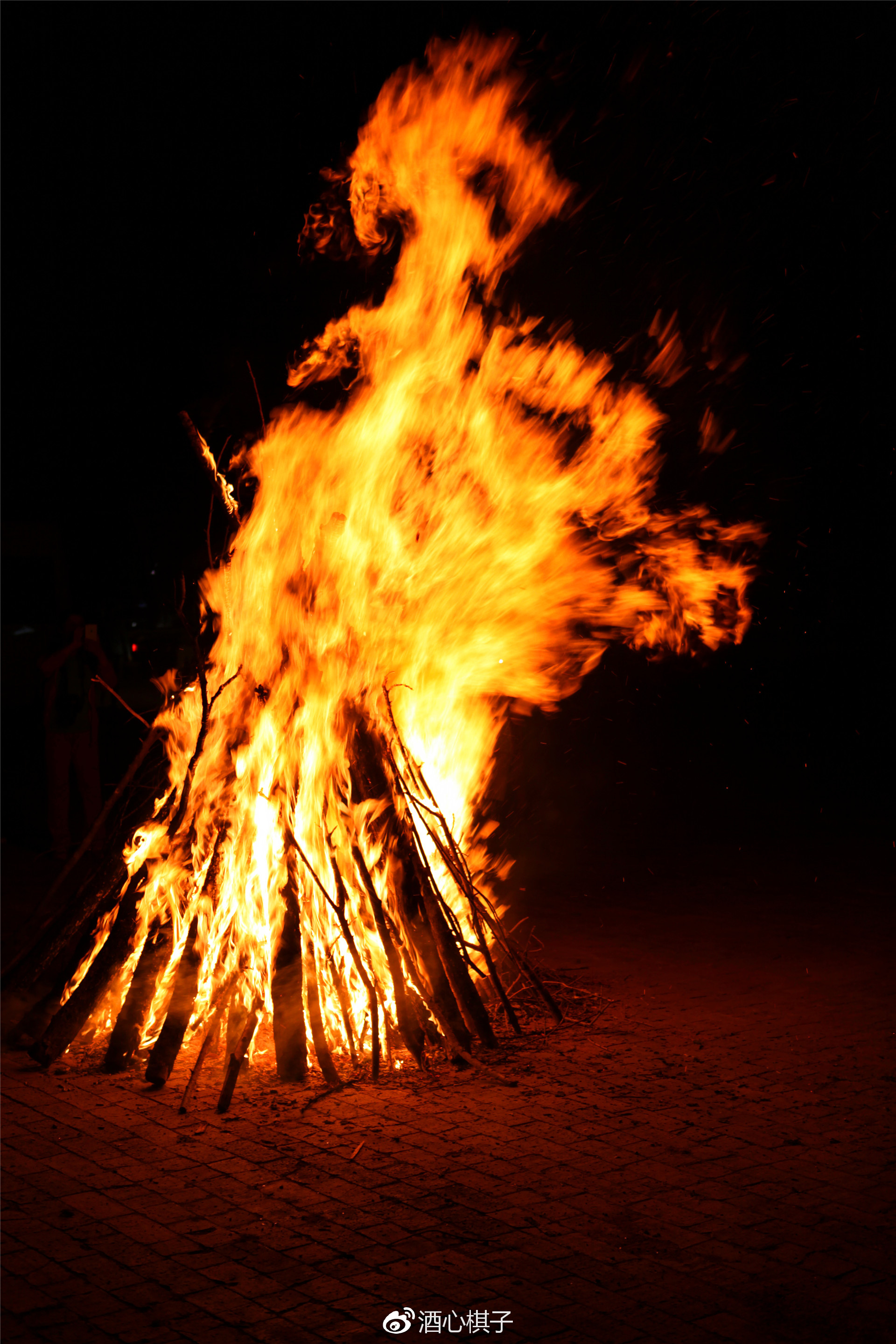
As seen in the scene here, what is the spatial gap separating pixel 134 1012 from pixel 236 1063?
2.12 feet

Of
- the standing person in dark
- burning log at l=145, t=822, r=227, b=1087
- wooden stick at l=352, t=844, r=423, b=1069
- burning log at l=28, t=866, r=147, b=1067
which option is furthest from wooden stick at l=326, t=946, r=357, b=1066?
the standing person in dark

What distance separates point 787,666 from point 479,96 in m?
26.4

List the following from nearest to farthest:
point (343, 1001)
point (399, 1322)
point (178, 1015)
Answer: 1. point (399, 1322)
2. point (178, 1015)
3. point (343, 1001)

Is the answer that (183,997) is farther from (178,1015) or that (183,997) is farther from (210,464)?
(210,464)

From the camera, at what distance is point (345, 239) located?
639cm

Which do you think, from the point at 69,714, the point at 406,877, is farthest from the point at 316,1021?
the point at 69,714

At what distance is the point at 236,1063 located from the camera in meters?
4.97

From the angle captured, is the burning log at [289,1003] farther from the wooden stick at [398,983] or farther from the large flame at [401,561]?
the wooden stick at [398,983]

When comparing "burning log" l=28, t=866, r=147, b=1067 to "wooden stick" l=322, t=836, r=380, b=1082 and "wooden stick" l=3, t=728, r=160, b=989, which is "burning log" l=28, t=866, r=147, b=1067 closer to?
"wooden stick" l=3, t=728, r=160, b=989

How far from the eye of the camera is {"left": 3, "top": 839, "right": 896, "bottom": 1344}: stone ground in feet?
Answer: 11.0

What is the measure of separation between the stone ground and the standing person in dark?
15.4 ft

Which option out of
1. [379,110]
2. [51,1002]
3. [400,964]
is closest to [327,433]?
[379,110]

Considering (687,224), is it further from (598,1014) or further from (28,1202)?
(28,1202)

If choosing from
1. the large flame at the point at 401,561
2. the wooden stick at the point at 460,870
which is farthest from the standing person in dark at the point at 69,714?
the wooden stick at the point at 460,870
